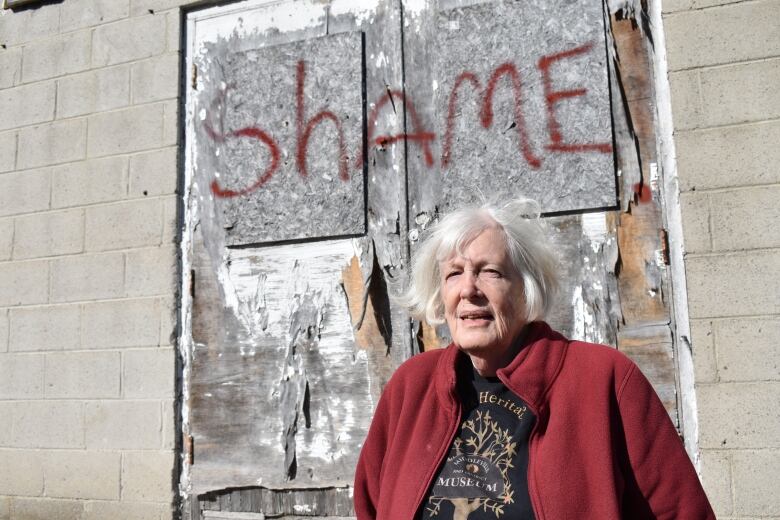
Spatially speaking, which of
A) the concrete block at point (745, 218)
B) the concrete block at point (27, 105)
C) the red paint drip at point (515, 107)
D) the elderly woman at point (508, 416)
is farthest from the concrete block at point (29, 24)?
the concrete block at point (745, 218)

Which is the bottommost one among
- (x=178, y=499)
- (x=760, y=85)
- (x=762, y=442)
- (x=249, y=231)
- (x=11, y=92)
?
(x=178, y=499)

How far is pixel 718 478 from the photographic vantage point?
2.81 meters

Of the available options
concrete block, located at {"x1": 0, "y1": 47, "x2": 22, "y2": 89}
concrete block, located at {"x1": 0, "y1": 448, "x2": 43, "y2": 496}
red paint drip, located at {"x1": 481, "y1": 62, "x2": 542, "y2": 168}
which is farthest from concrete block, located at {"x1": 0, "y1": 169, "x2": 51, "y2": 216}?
red paint drip, located at {"x1": 481, "y1": 62, "x2": 542, "y2": 168}

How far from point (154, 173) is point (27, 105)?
1041mm

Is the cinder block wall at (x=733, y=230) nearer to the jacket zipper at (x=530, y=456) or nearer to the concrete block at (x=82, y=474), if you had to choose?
the jacket zipper at (x=530, y=456)

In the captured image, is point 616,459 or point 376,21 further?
point 376,21

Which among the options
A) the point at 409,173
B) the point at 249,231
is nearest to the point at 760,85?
the point at 409,173

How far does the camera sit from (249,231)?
12.1ft

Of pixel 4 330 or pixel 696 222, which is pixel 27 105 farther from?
pixel 696 222

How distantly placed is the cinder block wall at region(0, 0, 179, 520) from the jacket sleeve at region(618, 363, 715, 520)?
99.3 inches

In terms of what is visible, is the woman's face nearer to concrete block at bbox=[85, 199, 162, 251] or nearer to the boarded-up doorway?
the boarded-up doorway

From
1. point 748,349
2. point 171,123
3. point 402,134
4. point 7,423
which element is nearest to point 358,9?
point 402,134

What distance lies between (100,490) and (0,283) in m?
1.34

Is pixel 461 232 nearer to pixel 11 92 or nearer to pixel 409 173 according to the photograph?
pixel 409 173
